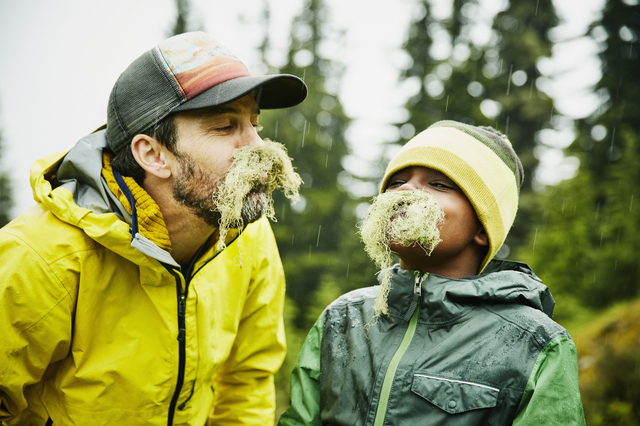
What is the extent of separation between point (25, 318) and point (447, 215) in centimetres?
203

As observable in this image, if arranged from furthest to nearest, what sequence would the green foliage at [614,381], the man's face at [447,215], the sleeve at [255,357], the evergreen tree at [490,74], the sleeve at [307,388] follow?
the evergreen tree at [490,74] < the green foliage at [614,381] < the sleeve at [255,357] < the sleeve at [307,388] < the man's face at [447,215]

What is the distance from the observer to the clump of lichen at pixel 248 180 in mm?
2312

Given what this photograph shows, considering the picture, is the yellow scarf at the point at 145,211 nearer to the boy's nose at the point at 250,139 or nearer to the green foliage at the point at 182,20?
the boy's nose at the point at 250,139

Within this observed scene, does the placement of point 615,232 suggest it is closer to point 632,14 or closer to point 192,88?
point 632,14

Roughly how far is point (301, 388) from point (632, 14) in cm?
1769

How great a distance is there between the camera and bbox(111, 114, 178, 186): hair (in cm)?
246

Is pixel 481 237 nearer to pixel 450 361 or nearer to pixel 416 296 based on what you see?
pixel 416 296

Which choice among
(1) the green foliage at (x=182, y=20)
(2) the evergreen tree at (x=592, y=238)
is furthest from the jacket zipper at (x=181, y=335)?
(1) the green foliage at (x=182, y=20)

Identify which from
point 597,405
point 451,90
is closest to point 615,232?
point 451,90

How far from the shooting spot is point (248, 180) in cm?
234

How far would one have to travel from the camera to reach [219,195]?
235 cm

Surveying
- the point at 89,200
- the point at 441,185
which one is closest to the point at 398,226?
the point at 441,185

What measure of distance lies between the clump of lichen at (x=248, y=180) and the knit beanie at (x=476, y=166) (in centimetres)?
60

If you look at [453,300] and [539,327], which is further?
[453,300]
